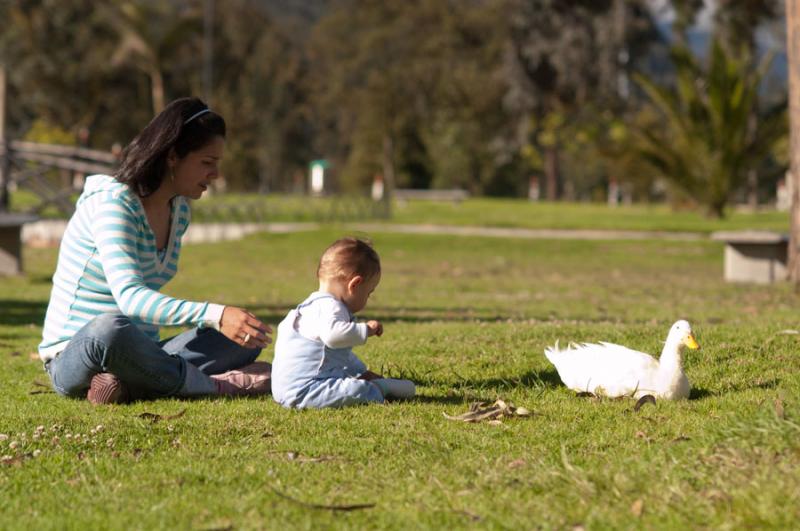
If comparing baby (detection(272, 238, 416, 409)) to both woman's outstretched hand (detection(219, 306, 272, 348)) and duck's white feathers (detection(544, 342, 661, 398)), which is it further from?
duck's white feathers (detection(544, 342, 661, 398))

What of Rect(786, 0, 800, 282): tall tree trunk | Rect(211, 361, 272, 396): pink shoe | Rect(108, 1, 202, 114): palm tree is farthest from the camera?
Rect(108, 1, 202, 114): palm tree

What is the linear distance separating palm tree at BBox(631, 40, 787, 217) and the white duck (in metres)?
24.2

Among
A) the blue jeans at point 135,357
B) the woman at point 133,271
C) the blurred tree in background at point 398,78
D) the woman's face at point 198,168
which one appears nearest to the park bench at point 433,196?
the blurred tree in background at point 398,78

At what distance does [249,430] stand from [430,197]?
47.0m

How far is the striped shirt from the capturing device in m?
5.21

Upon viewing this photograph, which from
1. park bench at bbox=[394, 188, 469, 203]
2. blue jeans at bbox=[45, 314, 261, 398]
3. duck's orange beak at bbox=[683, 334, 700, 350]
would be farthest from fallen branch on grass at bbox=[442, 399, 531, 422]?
park bench at bbox=[394, 188, 469, 203]

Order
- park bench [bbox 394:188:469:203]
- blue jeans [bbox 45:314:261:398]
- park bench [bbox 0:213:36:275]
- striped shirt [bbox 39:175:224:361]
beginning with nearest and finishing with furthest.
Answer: striped shirt [bbox 39:175:224:361]
blue jeans [bbox 45:314:261:398]
park bench [bbox 0:213:36:275]
park bench [bbox 394:188:469:203]

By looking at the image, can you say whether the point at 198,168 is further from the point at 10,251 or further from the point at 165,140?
the point at 10,251

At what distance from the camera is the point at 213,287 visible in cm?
1503

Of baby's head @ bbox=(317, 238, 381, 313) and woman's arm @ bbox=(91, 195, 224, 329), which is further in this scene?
baby's head @ bbox=(317, 238, 381, 313)

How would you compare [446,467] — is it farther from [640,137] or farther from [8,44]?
[8,44]

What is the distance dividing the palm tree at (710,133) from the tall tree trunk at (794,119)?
1464cm

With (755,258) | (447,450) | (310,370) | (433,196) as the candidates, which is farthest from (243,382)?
(433,196)

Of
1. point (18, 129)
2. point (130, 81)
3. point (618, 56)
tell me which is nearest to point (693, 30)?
point (618, 56)
